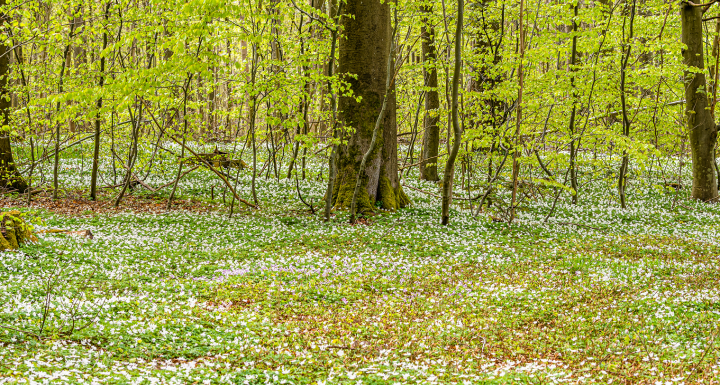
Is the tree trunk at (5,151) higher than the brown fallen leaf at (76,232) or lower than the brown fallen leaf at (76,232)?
higher

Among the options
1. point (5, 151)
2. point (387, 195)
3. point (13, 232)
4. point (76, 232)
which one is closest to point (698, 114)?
point (387, 195)

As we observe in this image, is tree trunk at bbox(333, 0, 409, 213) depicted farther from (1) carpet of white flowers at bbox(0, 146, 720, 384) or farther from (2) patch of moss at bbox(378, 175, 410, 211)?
(1) carpet of white flowers at bbox(0, 146, 720, 384)

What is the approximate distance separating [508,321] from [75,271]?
7749 millimetres

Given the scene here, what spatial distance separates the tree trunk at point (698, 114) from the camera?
695 inches

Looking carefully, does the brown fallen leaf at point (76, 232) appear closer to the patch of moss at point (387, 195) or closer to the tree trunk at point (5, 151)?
the tree trunk at point (5, 151)

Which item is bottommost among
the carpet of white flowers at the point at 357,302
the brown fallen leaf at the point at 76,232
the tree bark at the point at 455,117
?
the carpet of white flowers at the point at 357,302

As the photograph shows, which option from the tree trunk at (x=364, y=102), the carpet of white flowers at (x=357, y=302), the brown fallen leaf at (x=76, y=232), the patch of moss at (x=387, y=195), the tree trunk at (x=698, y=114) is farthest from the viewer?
the tree trunk at (x=698, y=114)

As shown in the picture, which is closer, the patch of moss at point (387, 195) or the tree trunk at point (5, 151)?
the patch of moss at point (387, 195)

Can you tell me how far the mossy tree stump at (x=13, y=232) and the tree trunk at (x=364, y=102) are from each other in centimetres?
846

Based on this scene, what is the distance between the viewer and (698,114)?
18219 millimetres

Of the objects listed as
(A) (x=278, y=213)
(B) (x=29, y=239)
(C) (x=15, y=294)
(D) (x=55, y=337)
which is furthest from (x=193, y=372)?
(A) (x=278, y=213)

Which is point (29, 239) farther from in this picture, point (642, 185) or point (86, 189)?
point (642, 185)

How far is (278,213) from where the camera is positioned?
15805mm

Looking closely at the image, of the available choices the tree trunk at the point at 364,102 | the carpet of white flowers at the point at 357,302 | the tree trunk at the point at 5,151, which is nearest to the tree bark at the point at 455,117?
the carpet of white flowers at the point at 357,302
